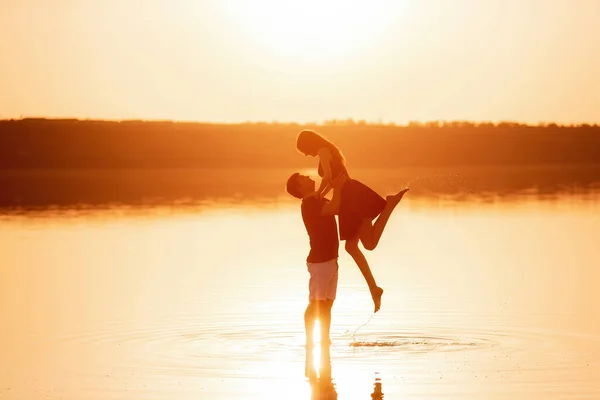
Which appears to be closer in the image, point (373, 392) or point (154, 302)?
point (373, 392)

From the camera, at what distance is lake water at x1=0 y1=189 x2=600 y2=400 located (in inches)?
579

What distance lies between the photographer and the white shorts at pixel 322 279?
16375 millimetres

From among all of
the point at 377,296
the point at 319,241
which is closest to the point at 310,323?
the point at 377,296

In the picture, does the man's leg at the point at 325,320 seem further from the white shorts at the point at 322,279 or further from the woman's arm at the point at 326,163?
the woman's arm at the point at 326,163

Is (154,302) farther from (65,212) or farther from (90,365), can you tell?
(65,212)

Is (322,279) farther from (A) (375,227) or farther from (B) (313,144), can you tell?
(B) (313,144)

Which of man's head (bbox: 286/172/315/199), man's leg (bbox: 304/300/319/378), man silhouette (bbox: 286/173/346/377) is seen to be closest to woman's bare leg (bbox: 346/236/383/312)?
man silhouette (bbox: 286/173/346/377)

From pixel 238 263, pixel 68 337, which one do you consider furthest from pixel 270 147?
pixel 68 337

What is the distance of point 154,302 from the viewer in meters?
21.8

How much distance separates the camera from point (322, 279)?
16.4 m

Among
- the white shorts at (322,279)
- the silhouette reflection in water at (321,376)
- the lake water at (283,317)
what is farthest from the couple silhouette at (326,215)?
the lake water at (283,317)

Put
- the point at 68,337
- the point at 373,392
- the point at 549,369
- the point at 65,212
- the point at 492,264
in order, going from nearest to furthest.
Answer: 1. the point at 373,392
2. the point at 549,369
3. the point at 68,337
4. the point at 492,264
5. the point at 65,212

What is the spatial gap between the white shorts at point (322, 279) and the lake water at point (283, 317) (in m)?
0.76

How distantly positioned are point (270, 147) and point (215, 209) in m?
111
